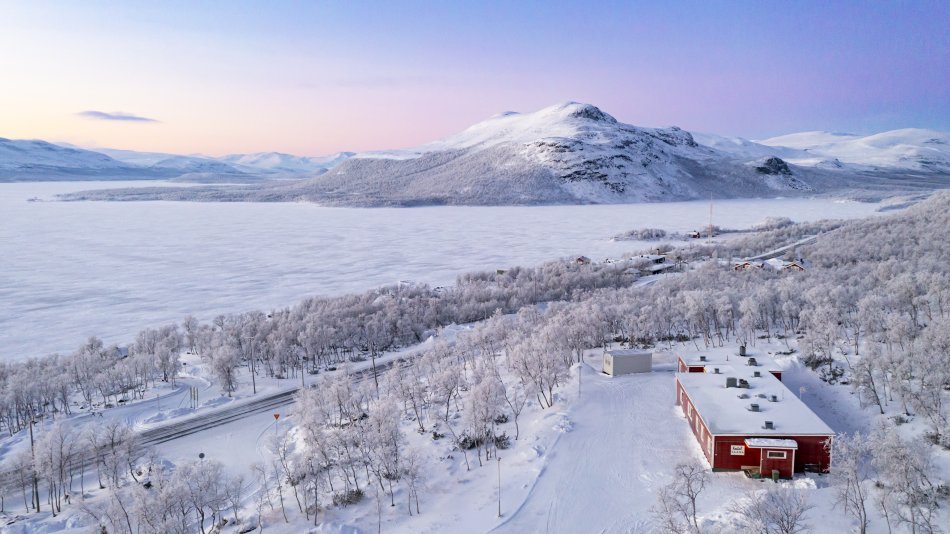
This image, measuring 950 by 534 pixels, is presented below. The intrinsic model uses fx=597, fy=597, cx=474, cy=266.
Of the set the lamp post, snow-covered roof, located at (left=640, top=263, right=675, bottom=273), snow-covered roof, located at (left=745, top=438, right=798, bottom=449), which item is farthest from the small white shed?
snow-covered roof, located at (left=640, top=263, right=675, bottom=273)

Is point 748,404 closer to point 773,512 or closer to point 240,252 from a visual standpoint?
point 773,512

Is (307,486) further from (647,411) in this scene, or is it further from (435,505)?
(647,411)

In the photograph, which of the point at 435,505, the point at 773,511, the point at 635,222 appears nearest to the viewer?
the point at 773,511

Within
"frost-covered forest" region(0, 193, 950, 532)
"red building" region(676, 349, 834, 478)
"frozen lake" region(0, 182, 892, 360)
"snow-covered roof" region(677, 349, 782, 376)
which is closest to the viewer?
"frost-covered forest" region(0, 193, 950, 532)

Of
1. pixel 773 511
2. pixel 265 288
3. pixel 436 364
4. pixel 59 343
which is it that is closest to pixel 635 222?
pixel 265 288

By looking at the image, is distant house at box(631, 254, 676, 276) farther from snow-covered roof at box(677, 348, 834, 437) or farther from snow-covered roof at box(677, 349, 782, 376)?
snow-covered roof at box(677, 348, 834, 437)

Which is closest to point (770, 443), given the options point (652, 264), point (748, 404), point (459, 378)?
point (748, 404)
